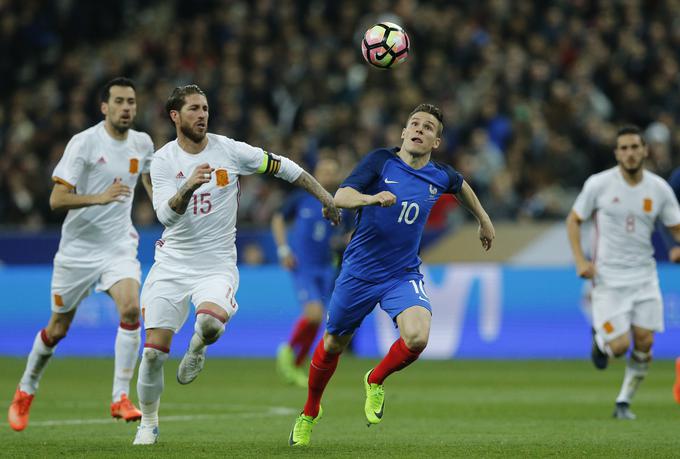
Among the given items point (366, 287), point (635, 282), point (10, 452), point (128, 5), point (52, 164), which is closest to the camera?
point (10, 452)

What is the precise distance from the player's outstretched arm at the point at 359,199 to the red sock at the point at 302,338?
23.6 feet

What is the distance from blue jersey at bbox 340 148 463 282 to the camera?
9.35 m

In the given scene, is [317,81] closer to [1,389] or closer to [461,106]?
[461,106]

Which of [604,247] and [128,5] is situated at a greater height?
[128,5]

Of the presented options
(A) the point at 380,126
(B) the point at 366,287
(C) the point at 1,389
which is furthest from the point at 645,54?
(B) the point at 366,287

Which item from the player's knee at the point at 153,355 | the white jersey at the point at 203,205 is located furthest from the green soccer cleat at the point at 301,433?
the white jersey at the point at 203,205

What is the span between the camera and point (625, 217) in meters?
12.1

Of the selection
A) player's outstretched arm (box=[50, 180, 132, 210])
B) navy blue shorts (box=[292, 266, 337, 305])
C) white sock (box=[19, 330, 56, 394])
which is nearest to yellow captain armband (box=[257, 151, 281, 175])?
player's outstretched arm (box=[50, 180, 132, 210])

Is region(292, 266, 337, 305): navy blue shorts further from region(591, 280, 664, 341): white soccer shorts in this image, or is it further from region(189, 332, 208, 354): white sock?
region(189, 332, 208, 354): white sock

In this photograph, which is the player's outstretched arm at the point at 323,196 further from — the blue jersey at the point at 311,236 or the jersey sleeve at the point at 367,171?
the blue jersey at the point at 311,236

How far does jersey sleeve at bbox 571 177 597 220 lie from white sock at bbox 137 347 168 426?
4706mm

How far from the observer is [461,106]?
901 inches

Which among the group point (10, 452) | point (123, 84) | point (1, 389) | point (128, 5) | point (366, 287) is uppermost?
point (128, 5)

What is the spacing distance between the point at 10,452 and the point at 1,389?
5641 millimetres
